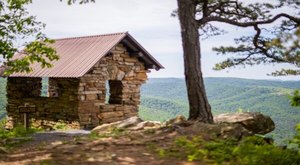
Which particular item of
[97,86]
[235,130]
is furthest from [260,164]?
[97,86]

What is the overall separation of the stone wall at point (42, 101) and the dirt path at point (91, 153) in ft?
25.1

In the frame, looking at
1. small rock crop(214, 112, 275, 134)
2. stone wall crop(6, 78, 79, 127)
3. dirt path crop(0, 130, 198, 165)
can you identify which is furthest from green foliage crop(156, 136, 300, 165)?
stone wall crop(6, 78, 79, 127)

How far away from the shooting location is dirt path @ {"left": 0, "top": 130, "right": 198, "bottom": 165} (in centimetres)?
657

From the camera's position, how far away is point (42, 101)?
18641mm

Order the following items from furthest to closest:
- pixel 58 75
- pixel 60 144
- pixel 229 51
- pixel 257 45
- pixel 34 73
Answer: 1. pixel 34 73
2. pixel 58 75
3. pixel 229 51
4. pixel 257 45
5. pixel 60 144

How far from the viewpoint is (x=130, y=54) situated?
19250 millimetres

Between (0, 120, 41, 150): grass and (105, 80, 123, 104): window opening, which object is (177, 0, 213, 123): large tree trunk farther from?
(105, 80, 123, 104): window opening

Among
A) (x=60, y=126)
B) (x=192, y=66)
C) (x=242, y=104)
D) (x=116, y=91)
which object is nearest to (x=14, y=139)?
(x=192, y=66)

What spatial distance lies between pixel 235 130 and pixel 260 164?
2665 mm

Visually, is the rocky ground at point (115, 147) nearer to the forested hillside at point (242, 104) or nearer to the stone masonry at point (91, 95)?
the stone masonry at point (91, 95)

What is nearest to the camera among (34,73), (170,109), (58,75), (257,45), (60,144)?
(60,144)

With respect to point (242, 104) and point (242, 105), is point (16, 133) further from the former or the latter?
point (242, 104)

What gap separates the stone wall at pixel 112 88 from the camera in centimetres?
1706

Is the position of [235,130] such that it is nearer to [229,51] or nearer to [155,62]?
[229,51]
